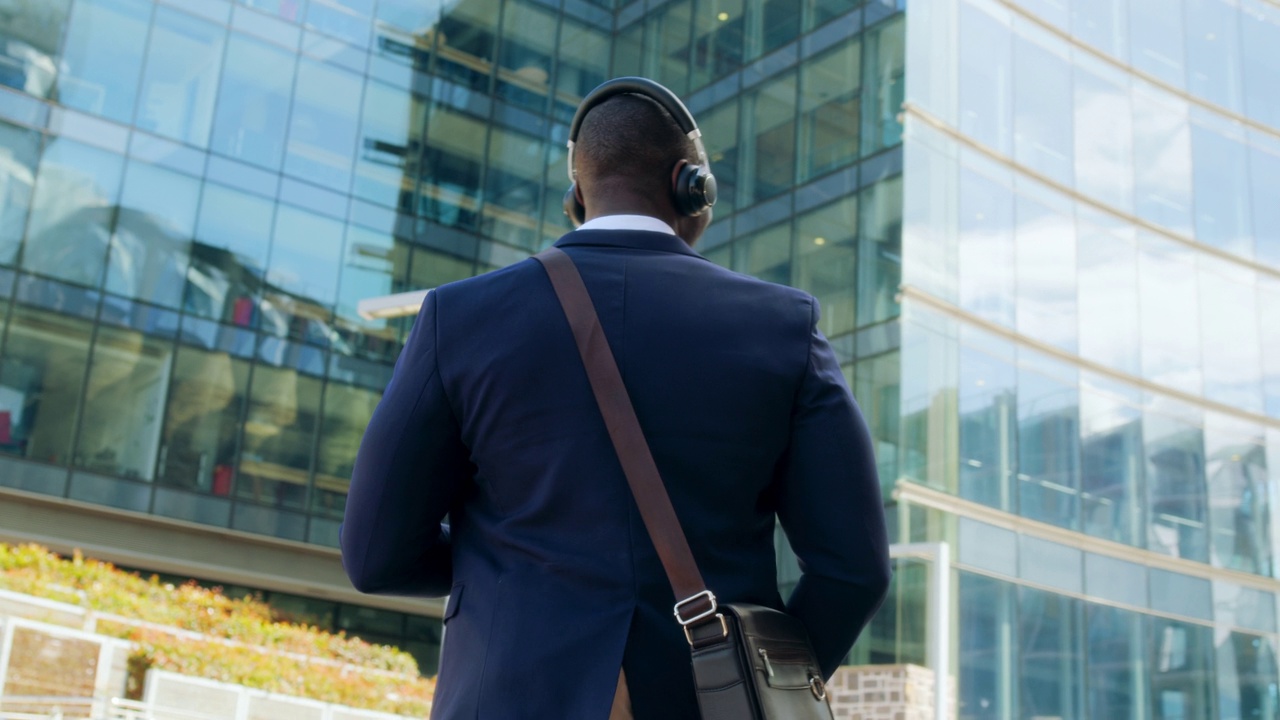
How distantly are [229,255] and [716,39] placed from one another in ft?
36.0

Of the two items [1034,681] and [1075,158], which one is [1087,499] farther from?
[1075,158]

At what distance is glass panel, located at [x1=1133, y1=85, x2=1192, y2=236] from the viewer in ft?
74.8

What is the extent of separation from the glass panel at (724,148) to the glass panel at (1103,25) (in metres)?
5.08

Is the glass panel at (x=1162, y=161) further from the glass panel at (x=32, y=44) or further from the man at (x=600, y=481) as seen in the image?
the man at (x=600, y=481)

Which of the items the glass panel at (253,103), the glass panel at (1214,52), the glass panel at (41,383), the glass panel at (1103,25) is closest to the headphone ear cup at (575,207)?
the glass panel at (1103,25)

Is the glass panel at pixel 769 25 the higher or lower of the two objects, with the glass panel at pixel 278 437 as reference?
higher

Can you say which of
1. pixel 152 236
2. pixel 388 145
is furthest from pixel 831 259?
pixel 152 236

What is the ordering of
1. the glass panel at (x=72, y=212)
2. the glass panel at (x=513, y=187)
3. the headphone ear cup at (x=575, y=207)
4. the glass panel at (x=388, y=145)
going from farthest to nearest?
the glass panel at (x=513, y=187)
the glass panel at (x=388, y=145)
the glass panel at (x=72, y=212)
the headphone ear cup at (x=575, y=207)

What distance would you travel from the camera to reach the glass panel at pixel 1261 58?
2489 cm

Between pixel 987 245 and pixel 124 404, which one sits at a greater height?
pixel 987 245

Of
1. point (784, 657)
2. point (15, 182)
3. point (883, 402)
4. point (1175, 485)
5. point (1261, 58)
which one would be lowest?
point (784, 657)

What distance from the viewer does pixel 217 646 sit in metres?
15.3

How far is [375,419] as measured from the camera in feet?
6.60

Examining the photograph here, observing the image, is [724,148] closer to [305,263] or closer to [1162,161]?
[1162,161]
